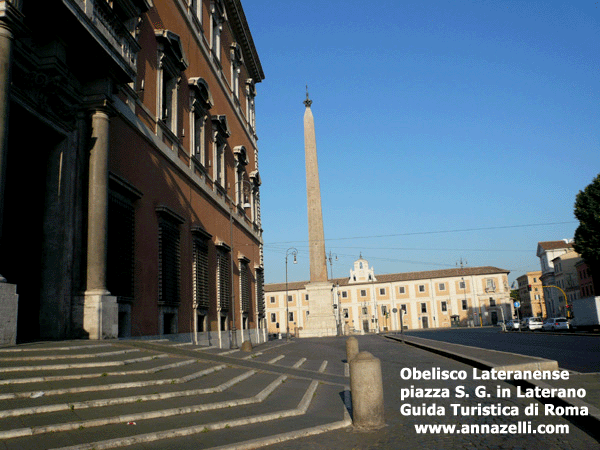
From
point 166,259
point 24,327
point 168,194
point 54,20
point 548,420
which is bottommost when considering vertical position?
point 548,420

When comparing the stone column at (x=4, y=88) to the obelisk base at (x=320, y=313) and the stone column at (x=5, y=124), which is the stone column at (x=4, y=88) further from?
the obelisk base at (x=320, y=313)

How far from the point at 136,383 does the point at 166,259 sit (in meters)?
8.34

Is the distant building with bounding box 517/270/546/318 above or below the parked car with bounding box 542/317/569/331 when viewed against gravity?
above

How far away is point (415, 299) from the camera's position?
8894 centimetres

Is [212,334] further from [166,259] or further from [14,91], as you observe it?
[14,91]

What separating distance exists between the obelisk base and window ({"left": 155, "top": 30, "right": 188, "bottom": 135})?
23.8 m

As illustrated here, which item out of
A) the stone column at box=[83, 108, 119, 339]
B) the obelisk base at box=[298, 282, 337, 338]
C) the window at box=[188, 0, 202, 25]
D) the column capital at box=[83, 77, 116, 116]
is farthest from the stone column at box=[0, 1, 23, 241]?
the obelisk base at box=[298, 282, 337, 338]

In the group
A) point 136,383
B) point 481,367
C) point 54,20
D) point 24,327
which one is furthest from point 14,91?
point 481,367

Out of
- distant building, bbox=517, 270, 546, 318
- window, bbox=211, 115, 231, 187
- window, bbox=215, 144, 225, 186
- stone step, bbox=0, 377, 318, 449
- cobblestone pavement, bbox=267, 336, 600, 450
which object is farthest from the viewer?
distant building, bbox=517, 270, 546, 318

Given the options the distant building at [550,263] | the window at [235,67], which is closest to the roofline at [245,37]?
the window at [235,67]

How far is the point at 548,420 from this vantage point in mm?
6297

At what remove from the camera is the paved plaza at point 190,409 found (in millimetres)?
5059

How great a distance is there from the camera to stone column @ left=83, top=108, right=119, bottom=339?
393 inches

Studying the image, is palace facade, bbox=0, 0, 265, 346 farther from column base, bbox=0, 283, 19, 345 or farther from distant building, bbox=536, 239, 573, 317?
distant building, bbox=536, 239, 573, 317
